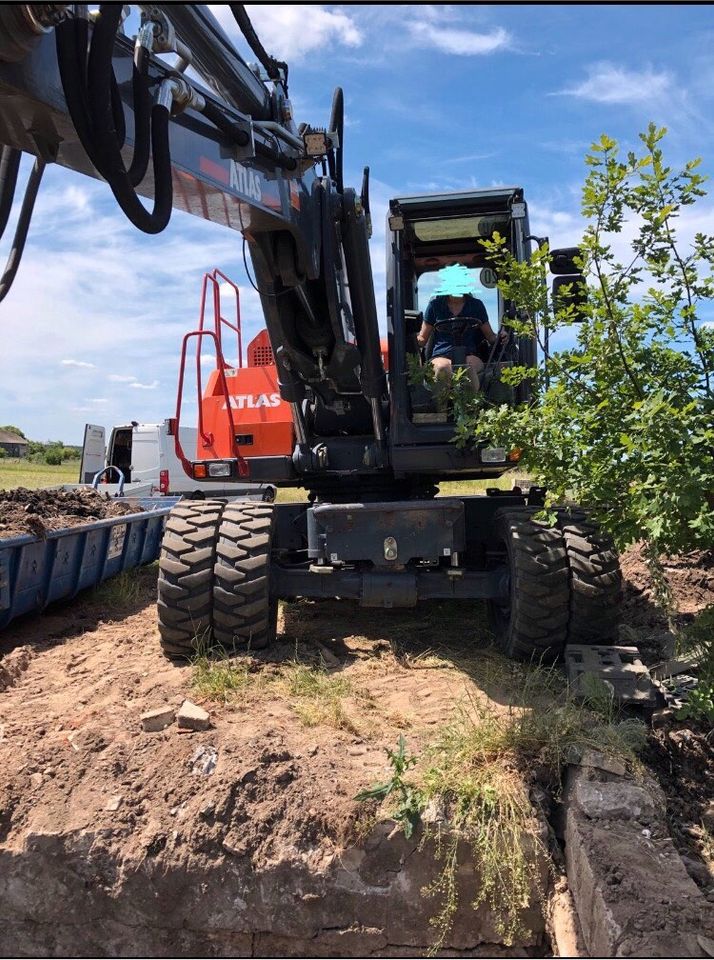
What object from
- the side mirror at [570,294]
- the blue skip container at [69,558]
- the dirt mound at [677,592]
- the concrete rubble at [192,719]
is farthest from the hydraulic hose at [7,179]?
the dirt mound at [677,592]

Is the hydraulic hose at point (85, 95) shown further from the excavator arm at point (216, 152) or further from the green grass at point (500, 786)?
the green grass at point (500, 786)

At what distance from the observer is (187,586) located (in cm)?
485

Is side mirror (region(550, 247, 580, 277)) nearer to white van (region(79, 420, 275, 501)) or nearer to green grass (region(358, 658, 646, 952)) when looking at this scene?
green grass (region(358, 658, 646, 952))

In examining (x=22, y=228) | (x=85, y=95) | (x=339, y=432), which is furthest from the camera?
(x=339, y=432)

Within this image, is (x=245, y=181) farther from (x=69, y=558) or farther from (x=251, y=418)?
(x=69, y=558)

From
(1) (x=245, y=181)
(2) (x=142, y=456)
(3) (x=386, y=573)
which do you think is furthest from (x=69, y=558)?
(2) (x=142, y=456)

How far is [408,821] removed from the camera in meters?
3.25

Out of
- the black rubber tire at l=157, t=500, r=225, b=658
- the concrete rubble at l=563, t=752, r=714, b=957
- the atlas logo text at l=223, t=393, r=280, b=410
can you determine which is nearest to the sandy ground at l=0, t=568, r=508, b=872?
the black rubber tire at l=157, t=500, r=225, b=658

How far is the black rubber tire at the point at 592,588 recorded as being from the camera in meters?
4.55

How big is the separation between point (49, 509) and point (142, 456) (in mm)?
7373

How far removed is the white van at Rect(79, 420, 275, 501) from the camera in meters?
14.6

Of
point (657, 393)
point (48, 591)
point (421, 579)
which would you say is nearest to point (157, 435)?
point (48, 591)

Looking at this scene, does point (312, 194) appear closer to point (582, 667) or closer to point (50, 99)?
point (50, 99)

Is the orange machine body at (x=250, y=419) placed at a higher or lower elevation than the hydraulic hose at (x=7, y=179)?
lower
